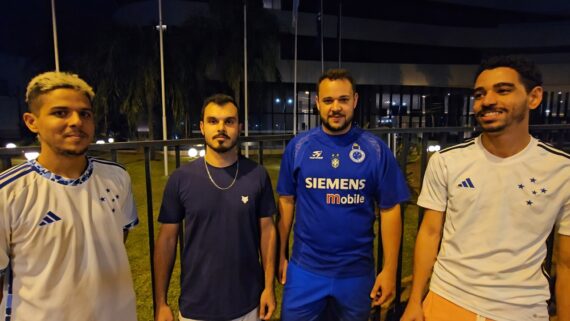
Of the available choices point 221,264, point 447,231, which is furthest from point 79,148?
point 447,231

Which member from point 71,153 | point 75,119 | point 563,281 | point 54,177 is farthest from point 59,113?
point 563,281

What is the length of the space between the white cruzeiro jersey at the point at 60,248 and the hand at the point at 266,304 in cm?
79

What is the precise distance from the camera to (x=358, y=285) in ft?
7.63

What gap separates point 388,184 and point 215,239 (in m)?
1.13

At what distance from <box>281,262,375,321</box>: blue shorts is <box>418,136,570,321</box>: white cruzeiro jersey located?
54 cm

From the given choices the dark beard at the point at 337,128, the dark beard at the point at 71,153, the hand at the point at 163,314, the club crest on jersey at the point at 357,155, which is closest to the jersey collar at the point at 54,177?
the dark beard at the point at 71,153

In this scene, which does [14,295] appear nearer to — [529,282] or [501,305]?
[501,305]

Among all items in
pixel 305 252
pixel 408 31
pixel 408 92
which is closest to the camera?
pixel 305 252

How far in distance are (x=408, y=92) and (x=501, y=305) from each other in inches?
1417

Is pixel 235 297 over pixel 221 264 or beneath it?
beneath

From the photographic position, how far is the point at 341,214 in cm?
228

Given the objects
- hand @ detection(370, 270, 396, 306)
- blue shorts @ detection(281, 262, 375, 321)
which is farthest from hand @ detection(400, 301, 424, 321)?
blue shorts @ detection(281, 262, 375, 321)

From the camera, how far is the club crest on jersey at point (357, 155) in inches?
90.9

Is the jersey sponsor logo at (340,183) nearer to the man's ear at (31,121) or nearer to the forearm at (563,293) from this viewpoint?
the forearm at (563,293)
